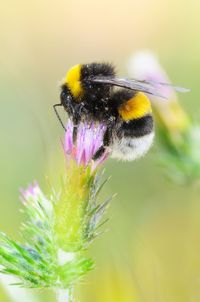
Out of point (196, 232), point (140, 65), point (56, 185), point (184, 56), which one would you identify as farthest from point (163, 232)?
point (184, 56)

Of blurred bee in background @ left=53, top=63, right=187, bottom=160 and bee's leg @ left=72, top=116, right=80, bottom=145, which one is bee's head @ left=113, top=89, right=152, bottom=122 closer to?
blurred bee in background @ left=53, top=63, right=187, bottom=160

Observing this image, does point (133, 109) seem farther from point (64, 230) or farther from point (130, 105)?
point (64, 230)

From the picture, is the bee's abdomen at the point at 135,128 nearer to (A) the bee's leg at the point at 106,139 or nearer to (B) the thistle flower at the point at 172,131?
(A) the bee's leg at the point at 106,139

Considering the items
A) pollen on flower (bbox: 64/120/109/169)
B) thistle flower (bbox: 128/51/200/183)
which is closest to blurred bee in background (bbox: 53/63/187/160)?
thistle flower (bbox: 128/51/200/183)

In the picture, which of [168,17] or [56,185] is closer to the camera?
[56,185]

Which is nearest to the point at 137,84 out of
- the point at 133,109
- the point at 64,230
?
the point at 133,109

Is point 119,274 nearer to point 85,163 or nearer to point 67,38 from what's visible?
point 85,163

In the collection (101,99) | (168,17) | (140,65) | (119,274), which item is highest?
(168,17)
